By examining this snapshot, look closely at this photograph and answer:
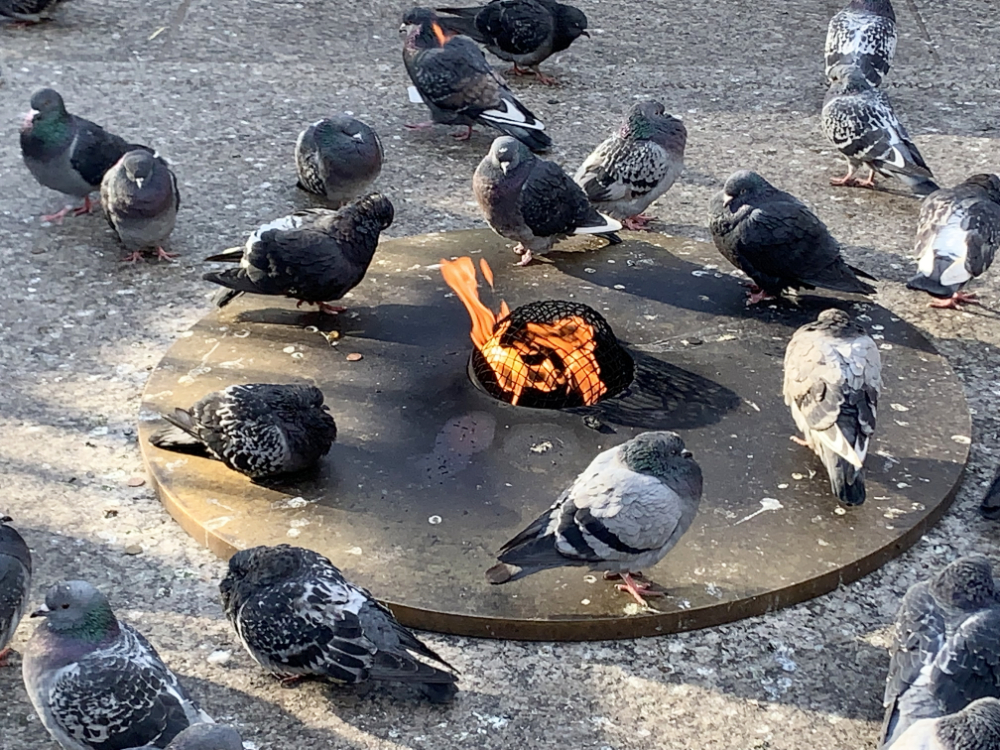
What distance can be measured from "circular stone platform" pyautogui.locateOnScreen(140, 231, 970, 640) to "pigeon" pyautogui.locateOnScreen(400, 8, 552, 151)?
2.07m

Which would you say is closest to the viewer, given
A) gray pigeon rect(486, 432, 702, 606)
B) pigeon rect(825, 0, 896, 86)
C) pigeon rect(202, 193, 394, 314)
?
gray pigeon rect(486, 432, 702, 606)

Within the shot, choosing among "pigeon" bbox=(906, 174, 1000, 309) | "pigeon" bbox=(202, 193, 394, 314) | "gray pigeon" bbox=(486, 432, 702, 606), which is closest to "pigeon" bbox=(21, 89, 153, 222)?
"pigeon" bbox=(202, 193, 394, 314)

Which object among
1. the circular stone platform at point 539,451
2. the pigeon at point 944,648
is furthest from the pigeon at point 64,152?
the pigeon at point 944,648

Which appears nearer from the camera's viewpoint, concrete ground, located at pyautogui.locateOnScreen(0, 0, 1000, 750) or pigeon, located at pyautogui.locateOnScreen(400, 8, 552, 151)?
concrete ground, located at pyautogui.locateOnScreen(0, 0, 1000, 750)

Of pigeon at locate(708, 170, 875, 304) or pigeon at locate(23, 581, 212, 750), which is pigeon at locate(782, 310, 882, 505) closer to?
pigeon at locate(708, 170, 875, 304)

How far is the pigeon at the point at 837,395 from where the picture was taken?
495 centimetres

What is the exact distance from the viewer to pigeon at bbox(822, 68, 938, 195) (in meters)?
7.74

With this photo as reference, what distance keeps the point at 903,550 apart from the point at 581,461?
50.3 inches

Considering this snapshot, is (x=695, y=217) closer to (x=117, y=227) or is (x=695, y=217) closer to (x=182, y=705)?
(x=117, y=227)

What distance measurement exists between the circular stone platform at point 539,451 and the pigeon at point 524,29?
3.52 m

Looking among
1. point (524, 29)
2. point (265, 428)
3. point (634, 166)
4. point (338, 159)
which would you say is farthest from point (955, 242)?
point (524, 29)

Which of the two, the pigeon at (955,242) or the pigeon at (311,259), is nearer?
the pigeon at (311,259)

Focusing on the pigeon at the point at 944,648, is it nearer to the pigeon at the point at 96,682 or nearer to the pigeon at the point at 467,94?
the pigeon at the point at 96,682

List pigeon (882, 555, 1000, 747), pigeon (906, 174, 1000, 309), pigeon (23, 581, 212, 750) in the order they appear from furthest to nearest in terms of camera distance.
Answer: pigeon (906, 174, 1000, 309) → pigeon (882, 555, 1000, 747) → pigeon (23, 581, 212, 750)
